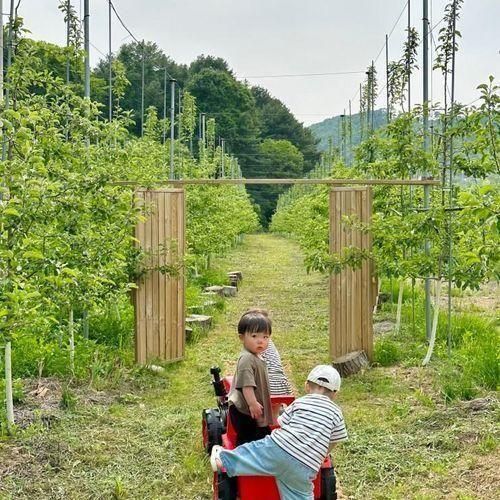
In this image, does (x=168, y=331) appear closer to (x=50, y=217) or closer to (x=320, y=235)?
(x=50, y=217)

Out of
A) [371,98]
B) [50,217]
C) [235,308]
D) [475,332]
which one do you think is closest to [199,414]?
[50,217]

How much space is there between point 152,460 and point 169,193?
4195mm

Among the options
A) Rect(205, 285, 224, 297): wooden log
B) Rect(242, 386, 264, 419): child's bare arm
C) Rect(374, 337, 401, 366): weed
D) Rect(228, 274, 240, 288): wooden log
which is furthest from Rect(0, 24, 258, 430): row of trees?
Rect(228, 274, 240, 288): wooden log

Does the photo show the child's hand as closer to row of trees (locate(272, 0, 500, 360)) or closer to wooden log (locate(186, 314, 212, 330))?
row of trees (locate(272, 0, 500, 360))

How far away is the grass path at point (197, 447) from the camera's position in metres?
4.98

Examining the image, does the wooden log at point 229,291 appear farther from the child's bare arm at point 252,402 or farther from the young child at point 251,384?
the child's bare arm at point 252,402

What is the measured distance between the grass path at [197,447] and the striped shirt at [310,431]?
1.53 metres

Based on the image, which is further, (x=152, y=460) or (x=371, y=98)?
(x=371, y=98)

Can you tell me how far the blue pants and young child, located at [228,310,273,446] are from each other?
553mm

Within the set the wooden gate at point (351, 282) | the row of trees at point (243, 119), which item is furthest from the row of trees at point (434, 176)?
the row of trees at point (243, 119)

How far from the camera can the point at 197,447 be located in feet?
18.9

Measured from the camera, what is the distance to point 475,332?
30.1 ft

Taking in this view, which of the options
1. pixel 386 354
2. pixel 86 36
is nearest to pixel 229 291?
pixel 386 354

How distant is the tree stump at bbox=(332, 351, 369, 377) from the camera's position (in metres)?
8.39
